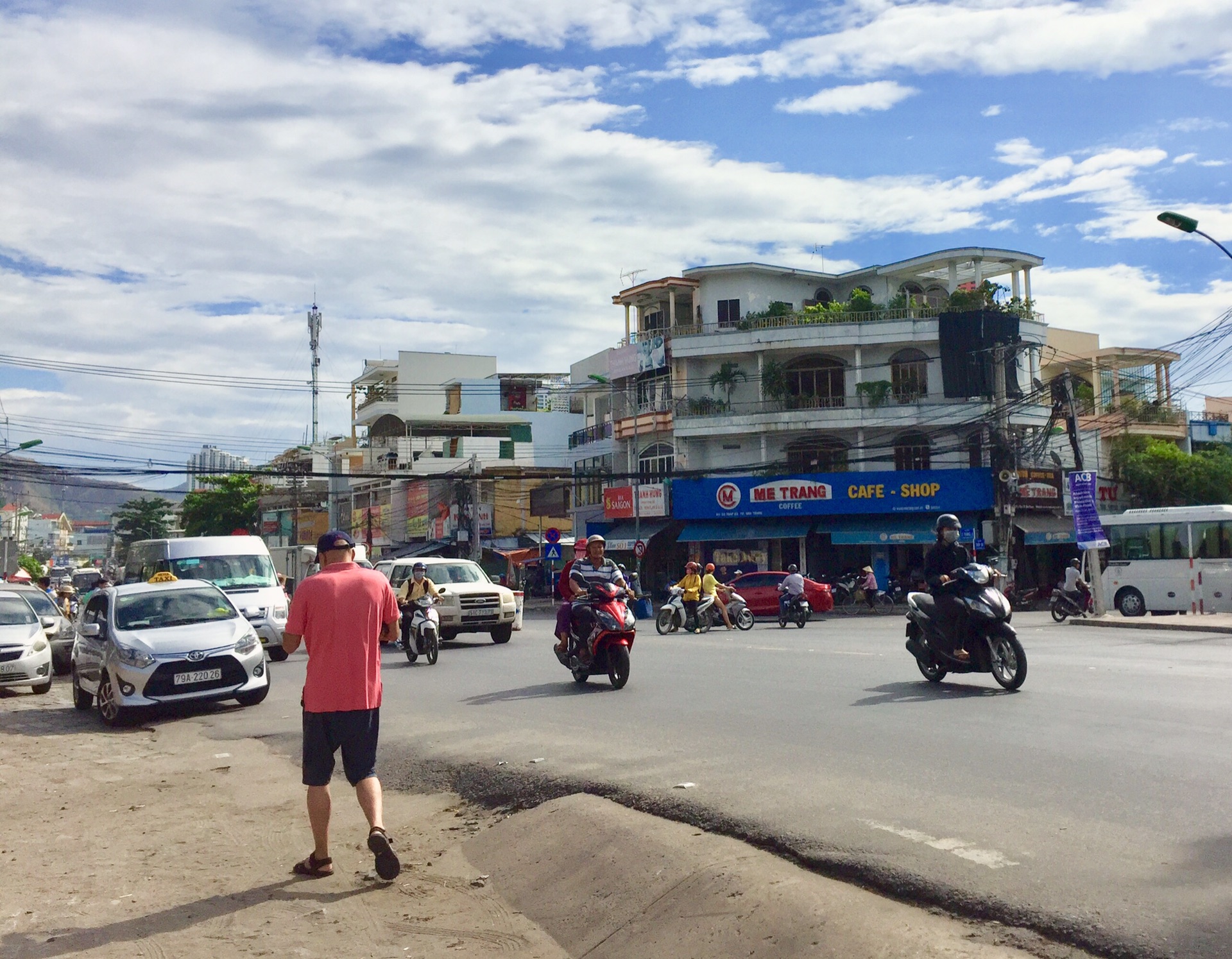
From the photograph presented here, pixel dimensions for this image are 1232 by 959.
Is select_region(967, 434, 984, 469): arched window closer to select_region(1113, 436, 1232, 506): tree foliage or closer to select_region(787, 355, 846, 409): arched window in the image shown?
select_region(787, 355, 846, 409): arched window

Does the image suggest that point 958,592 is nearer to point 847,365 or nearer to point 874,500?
point 874,500

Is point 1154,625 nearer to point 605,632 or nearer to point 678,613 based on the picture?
point 678,613

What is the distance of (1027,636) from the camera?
21.9 meters

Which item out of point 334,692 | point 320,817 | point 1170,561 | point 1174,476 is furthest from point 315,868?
point 1174,476

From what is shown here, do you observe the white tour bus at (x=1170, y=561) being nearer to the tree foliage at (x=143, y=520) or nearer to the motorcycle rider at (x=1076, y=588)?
the motorcycle rider at (x=1076, y=588)

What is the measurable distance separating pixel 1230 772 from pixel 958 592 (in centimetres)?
472

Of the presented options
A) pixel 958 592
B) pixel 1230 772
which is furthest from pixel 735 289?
pixel 1230 772

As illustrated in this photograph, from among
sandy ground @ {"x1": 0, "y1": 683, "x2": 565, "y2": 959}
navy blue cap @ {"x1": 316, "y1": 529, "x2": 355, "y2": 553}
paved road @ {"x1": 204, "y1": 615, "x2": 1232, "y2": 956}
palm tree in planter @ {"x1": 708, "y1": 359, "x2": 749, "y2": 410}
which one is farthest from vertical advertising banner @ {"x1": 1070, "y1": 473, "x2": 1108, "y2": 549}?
navy blue cap @ {"x1": 316, "y1": 529, "x2": 355, "y2": 553}

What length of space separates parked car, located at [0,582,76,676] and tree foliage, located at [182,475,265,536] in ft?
225

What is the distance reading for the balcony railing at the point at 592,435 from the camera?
55.6m

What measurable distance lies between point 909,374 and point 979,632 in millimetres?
37380

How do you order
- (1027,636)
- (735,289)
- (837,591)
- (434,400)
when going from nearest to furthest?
(1027,636), (837,591), (735,289), (434,400)

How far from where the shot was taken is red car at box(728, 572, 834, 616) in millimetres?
34594

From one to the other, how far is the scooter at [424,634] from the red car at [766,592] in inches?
660
